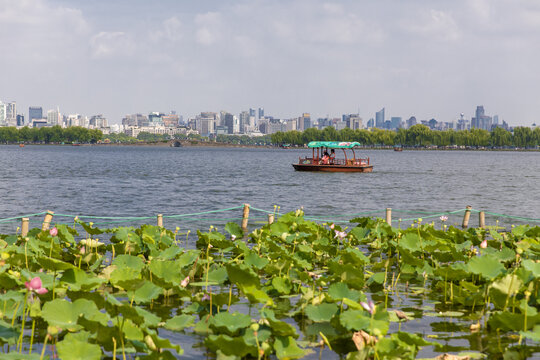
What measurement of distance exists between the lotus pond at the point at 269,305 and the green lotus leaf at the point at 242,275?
16mm

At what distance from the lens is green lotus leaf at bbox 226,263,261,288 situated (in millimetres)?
5855

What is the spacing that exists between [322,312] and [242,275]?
93 centimetres

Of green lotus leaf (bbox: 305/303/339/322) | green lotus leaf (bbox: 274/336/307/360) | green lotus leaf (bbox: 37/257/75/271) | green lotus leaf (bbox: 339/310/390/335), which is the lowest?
green lotus leaf (bbox: 274/336/307/360)

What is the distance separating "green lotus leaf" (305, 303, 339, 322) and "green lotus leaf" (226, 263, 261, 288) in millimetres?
638

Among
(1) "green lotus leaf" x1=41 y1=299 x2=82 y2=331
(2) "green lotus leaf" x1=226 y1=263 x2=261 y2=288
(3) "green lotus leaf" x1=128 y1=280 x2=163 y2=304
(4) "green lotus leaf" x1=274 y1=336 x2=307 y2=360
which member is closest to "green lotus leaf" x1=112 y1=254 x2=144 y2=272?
(3) "green lotus leaf" x1=128 y1=280 x2=163 y2=304

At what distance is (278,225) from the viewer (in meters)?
11.2


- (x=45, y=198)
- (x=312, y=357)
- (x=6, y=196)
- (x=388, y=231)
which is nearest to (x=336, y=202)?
(x=45, y=198)

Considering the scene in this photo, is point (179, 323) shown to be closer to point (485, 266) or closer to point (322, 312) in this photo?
point (322, 312)

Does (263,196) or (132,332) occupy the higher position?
(132,332)

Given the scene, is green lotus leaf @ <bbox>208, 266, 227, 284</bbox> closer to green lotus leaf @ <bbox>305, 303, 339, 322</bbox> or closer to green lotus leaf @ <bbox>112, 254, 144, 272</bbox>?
green lotus leaf @ <bbox>112, 254, 144, 272</bbox>

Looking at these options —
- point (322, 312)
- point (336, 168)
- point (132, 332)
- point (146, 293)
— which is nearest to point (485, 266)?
point (322, 312)

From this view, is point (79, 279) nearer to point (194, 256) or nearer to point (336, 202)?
point (194, 256)

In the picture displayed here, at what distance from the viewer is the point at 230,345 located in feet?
16.3

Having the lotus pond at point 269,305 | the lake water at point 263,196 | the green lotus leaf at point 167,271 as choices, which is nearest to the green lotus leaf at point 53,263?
the lotus pond at point 269,305
